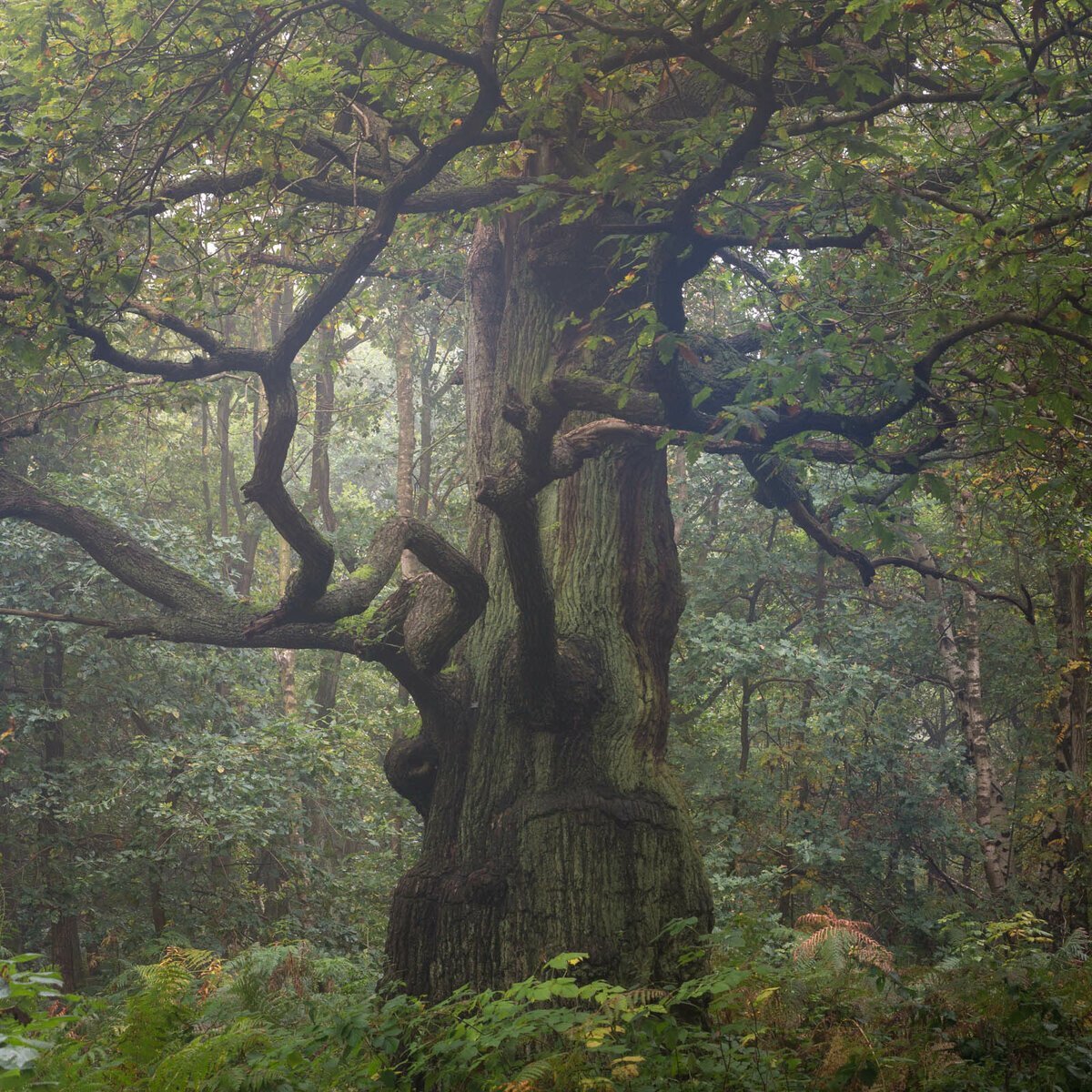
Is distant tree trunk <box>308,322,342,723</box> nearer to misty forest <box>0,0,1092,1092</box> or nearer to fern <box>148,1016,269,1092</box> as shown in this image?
misty forest <box>0,0,1092,1092</box>

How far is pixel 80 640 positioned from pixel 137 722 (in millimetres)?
2439

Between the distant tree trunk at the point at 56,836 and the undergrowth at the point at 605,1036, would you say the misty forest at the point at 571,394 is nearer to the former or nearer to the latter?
the undergrowth at the point at 605,1036

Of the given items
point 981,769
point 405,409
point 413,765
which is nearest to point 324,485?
point 405,409

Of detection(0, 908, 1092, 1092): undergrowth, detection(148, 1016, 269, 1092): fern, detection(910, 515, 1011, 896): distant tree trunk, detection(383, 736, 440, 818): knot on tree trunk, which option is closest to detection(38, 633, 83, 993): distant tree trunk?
detection(383, 736, 440, 818): knot on tree trunk

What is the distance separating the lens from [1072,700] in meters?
12.6

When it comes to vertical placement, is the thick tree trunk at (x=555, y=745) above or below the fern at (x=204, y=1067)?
above

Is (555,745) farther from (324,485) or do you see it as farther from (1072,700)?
(324,485)

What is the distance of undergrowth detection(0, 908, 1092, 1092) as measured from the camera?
3592 mm

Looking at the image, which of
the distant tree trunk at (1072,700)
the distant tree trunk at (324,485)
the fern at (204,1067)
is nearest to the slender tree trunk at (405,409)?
the distant tree trunk at (324,485)

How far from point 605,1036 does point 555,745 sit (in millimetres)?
2636

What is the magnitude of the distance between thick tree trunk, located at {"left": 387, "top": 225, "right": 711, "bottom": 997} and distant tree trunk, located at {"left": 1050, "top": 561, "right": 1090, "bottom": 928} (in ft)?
23.0

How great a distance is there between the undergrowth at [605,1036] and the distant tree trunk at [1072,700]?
6.44 metres

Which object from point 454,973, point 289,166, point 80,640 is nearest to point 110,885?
point 80,640

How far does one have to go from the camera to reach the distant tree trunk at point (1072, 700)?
11.6 metres
